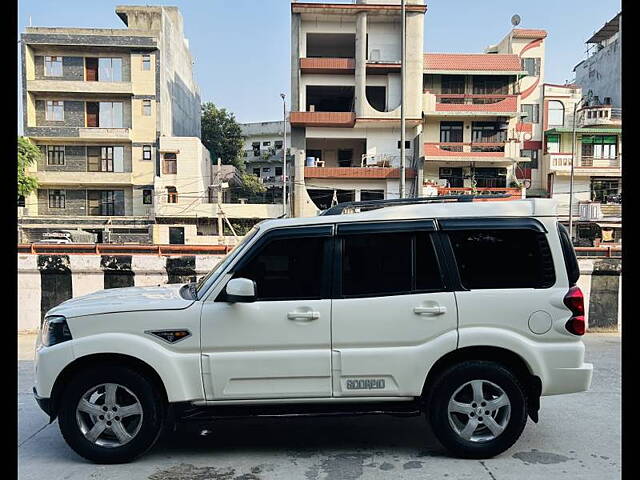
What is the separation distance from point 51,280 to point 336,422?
21.7 ft

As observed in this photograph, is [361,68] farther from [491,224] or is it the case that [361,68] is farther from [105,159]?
[491,224]

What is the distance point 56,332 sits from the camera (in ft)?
13.9

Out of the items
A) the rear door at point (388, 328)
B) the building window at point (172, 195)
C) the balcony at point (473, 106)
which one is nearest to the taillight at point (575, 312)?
the rear door at point (388, 328)

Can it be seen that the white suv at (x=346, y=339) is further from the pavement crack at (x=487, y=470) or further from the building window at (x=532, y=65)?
the building window at (x=532, y=65)

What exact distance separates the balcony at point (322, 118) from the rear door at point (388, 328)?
32.2m

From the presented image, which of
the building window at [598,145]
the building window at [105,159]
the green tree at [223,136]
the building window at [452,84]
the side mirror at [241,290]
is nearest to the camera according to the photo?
the side mirror at [241,290]

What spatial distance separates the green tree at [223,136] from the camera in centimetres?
5315

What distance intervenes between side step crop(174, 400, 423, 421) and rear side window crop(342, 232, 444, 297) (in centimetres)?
91

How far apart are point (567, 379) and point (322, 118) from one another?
32678mm

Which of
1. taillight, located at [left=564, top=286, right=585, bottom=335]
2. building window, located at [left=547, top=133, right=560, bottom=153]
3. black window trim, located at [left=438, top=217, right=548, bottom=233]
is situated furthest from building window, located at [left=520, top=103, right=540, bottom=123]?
taillight, located at [left=564, top=286, right=585, bottom=335]

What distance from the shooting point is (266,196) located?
170 ft

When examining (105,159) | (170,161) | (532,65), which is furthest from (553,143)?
(105,159)

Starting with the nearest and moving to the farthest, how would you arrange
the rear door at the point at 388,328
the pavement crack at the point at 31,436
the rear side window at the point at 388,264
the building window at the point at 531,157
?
the rear door at the point at 388,328, the rear side window at the point at 388,264, the pavement crack at the point at 31,436, the building window at the point at 531,157

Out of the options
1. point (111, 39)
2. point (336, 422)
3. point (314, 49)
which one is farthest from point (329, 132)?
point (336, 422)
